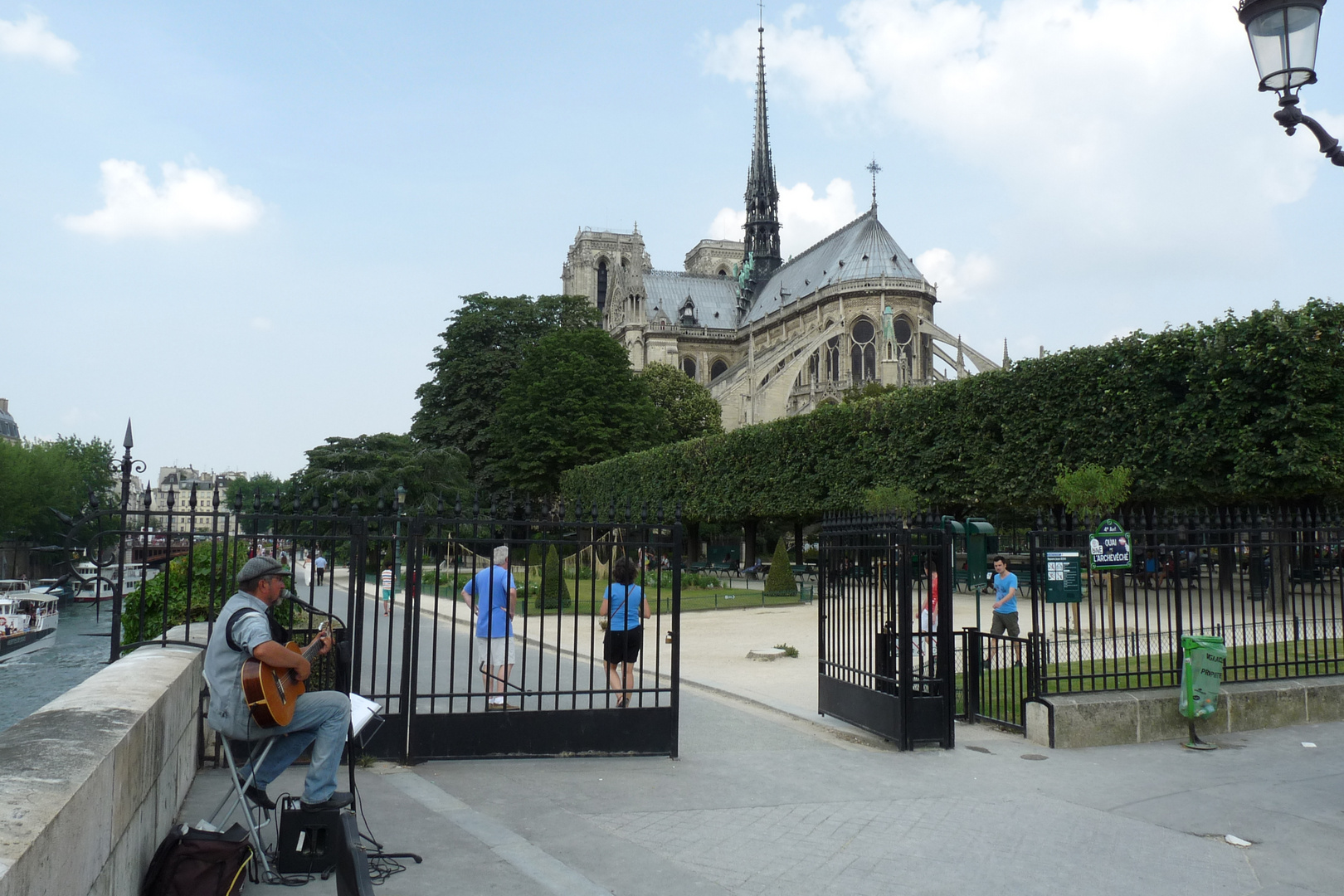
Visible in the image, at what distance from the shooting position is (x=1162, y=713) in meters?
8.29

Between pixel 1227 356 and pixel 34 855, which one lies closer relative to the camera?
pixel 34 855

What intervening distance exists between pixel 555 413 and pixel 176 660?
141ft

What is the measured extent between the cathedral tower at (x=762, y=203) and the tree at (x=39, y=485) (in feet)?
190

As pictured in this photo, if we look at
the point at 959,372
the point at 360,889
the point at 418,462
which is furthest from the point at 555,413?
the point at 360,889

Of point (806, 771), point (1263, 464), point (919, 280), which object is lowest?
point (806, 771)

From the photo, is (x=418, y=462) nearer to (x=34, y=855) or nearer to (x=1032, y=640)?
(x=1032, y=640)

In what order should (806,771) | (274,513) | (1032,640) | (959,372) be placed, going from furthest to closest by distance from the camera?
(959,372) < (1032,640) < (806,771) < (274,513)

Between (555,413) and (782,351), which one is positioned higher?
(782,351)

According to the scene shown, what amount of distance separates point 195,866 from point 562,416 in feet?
146

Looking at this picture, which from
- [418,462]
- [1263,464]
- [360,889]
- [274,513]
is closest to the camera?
[360,889]

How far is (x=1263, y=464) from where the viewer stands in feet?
62.7

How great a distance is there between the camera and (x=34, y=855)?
7.41ft

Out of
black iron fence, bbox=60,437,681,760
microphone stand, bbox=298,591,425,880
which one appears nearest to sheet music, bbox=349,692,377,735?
microphone stand, bbox=298,591,425,880

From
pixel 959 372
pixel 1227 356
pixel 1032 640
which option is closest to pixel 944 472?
pixel 1227 356
